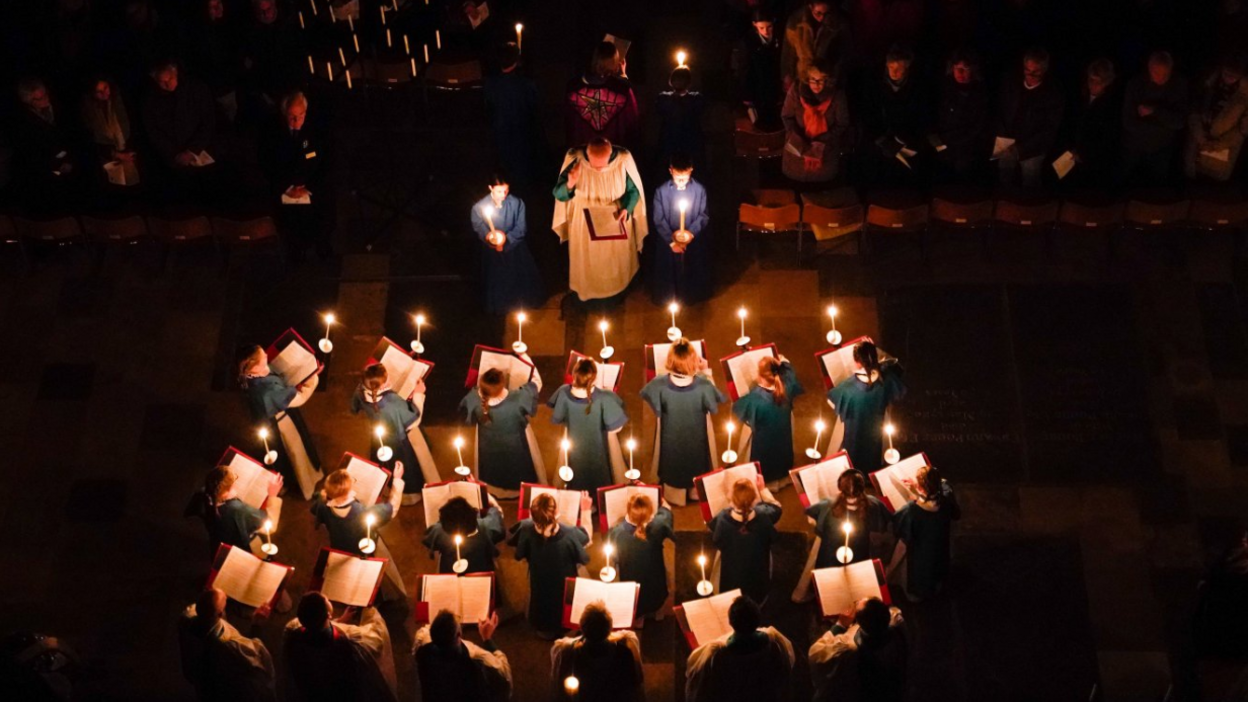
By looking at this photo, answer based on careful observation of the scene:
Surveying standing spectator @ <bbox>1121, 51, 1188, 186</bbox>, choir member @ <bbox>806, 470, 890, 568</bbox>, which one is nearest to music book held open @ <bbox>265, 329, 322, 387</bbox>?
choir member @ <bbox>806, 470, 890, 568</bbox>

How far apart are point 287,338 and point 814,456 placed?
3.97 metres

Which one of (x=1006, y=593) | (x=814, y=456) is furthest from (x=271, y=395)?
(x=1006, y=593)

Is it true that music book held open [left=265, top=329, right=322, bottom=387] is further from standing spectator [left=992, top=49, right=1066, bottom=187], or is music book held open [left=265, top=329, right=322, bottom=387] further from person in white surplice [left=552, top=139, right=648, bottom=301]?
standing spectator [left=992, top=49, right=1066, bottom=187]

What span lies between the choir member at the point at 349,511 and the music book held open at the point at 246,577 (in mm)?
421

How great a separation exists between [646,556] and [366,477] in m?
2.04

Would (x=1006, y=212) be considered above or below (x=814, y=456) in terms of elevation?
above

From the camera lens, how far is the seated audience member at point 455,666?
957 cm

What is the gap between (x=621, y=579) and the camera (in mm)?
10891

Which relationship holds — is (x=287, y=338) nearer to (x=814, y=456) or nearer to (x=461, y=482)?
(x=461, y=482)

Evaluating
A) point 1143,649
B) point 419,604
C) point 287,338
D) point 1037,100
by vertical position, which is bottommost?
point 1143,649

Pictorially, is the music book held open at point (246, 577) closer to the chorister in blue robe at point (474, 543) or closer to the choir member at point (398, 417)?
the chorister in blue robe at point (474, 543)

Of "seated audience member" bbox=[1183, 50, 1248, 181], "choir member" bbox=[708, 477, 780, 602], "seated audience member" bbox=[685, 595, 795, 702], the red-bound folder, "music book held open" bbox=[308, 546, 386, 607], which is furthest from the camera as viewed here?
"seated audience member" bbox=[1183, 50, 1248, 181]

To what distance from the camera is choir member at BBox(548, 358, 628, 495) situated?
11094mm

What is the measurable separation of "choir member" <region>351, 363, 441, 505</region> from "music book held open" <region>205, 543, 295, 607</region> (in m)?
1.28
